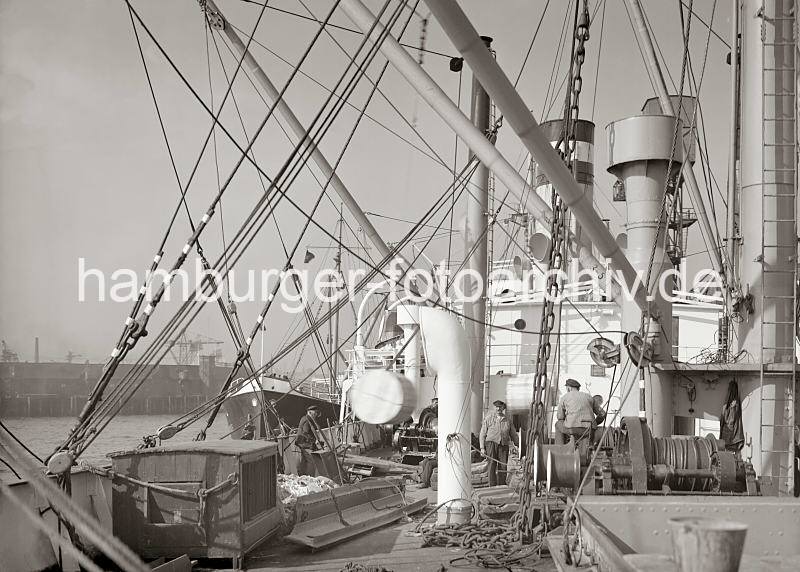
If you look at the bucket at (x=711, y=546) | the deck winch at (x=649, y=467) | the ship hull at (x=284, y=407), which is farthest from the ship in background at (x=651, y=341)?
the ship hull at (x=284, y=407)

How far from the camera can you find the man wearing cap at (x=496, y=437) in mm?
13889

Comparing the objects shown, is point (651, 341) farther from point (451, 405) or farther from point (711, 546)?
point (711, 546)

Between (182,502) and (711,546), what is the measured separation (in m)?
6.34

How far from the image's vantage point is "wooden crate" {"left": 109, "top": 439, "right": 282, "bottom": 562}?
8.34 meters

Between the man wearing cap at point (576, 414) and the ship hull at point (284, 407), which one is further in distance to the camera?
the ship hull at point (284, 407)

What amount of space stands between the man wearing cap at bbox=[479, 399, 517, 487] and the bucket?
1030 cm

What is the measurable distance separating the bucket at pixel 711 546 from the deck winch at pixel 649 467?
399 centimetres

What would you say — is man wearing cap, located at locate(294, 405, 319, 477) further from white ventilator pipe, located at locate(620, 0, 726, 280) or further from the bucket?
the bucket

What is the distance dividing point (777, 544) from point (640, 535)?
1.23m

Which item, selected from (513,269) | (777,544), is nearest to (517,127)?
(777,544)

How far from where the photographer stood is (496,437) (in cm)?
1387

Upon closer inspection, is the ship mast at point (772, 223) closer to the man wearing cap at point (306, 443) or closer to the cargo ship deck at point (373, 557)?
the cargo ship deck at point (373, 557)

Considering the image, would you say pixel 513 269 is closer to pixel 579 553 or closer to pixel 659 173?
pixel 659 173

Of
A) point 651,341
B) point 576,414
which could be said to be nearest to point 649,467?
point 651,341
